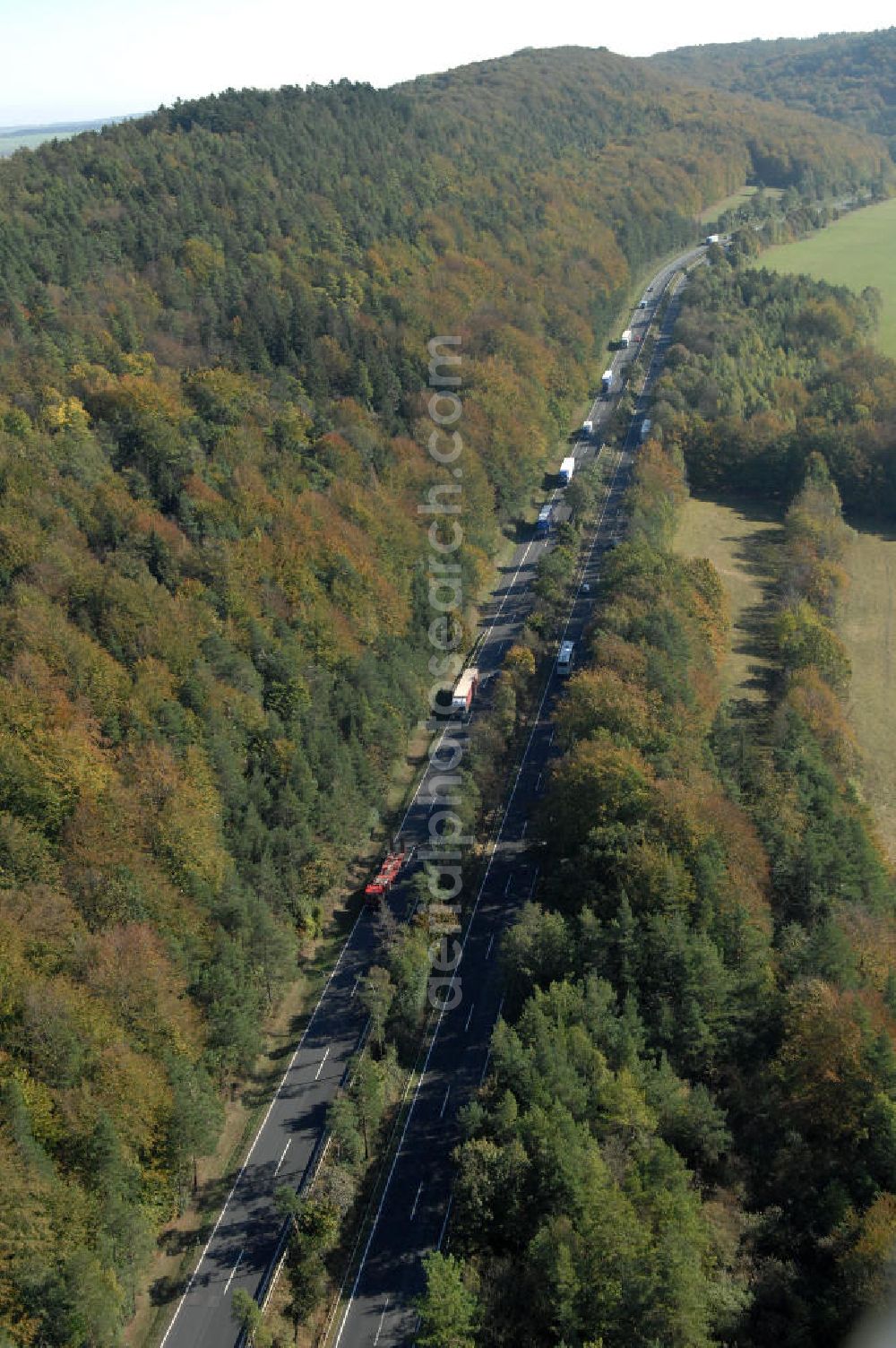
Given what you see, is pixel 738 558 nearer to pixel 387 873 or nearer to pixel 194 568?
pixel 194 568

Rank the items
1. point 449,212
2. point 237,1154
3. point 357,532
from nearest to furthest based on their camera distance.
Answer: point 237,1154 → point 357,532 → point 449,212

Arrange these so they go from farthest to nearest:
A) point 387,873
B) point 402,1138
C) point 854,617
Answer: point 854,617
point 387,873
point 402,1138

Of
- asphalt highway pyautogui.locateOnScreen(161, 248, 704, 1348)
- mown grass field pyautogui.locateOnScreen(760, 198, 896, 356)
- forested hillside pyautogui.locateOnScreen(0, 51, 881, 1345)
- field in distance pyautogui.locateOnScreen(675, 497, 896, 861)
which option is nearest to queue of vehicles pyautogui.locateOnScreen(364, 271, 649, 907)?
asphalt highway pyautogui.locateOnScreen(161, 248, 704, 1348)

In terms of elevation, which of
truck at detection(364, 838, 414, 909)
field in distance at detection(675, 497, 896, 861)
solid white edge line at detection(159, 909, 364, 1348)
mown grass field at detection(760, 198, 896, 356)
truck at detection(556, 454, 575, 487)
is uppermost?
mown grass field at detection(760, 198, 896, 356)

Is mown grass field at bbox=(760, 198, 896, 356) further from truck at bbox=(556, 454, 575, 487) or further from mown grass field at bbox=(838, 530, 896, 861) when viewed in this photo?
truck at bbox=(556, 454, 575, 487)

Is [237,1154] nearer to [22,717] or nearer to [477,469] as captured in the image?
[22,717]

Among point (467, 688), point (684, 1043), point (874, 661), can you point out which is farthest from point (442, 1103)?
point (874, 661)

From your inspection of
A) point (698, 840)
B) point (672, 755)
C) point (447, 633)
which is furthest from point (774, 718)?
point (447, 633)
